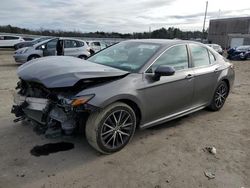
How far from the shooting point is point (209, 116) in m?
5.21

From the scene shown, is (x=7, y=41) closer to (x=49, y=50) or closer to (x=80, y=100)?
(x=49, y=50)

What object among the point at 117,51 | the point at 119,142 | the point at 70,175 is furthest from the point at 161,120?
the point at 70,175

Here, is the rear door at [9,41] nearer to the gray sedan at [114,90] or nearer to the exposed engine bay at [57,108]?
the gray sedan at [114,90]

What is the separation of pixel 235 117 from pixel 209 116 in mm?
545

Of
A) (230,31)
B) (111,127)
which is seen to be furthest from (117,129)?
(230,31)

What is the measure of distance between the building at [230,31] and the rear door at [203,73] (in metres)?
47.6

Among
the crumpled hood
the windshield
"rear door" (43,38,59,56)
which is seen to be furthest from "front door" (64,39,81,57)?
the crumpled hood

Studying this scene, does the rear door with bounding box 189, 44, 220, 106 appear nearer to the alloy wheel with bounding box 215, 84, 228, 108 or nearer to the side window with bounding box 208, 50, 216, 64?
the side window with bounding box 208, 50, 216, 64

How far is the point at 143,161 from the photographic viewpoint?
3365mm

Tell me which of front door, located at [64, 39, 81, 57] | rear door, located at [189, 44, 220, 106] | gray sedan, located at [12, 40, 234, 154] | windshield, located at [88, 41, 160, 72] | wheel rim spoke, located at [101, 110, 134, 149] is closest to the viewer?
gray sedan, located at [12, 40, 234, 154]

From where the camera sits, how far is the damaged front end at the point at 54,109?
3117 mm

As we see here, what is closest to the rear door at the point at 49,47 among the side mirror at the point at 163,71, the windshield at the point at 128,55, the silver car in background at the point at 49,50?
the silver car in background at the point at 49,50

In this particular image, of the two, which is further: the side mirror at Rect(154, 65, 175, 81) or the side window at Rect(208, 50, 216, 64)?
the side window at Rect(208, 50, 216, 64)

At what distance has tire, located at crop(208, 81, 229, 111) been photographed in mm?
5301
